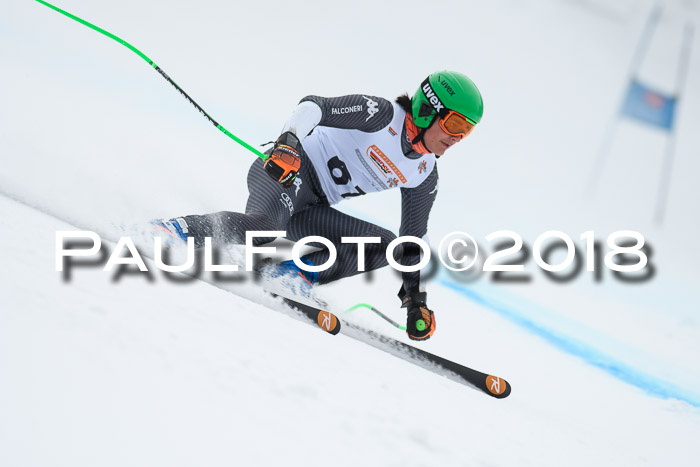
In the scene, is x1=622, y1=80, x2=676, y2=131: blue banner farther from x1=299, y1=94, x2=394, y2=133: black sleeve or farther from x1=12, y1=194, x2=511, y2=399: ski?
x1=12, y1=194, x2=511, y2=399: ski

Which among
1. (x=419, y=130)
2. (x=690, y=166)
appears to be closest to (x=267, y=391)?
(x=419, y=130)

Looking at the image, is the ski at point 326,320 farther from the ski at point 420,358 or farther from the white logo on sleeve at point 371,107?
the white logo on sleeve at point 371,107

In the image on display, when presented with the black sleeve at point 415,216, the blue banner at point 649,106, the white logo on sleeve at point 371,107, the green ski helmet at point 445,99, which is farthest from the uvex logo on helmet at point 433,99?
the blue banner at point 649,106

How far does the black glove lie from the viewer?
266cm

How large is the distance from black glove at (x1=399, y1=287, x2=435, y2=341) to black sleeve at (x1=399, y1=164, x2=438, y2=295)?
5cm

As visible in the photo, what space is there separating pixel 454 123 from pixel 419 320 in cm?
92

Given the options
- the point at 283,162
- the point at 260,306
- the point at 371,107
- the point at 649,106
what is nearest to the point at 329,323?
the point at 260,306

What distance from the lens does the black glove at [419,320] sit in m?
2.66

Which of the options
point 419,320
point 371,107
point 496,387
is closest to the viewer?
point 496,387

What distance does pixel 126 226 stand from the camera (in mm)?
2316

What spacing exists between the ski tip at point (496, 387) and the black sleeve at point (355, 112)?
118 centimetres

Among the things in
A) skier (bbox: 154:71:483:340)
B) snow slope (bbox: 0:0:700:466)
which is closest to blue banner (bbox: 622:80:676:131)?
snow slope (bbox: 0:0:700:466)

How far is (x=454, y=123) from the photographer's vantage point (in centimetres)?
241

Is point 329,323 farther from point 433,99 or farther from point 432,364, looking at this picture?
point 433,99
